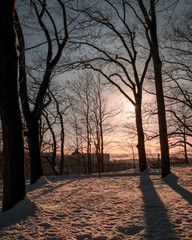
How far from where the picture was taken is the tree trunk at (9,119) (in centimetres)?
457

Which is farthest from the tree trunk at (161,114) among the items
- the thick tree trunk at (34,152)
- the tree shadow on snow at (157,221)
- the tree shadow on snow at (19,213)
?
the tree shadow on snow at (19,213)

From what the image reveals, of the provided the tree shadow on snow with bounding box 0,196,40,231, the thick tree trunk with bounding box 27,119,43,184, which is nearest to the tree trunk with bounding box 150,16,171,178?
the thick tree trunk with bounding box 27,119,43,184

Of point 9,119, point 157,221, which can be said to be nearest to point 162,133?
point 157,221

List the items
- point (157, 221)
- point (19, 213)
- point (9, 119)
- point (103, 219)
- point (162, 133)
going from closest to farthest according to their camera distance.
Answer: point (157, 221), point (103, 219), point (19, 213), point (9, 119), point (162, 133)

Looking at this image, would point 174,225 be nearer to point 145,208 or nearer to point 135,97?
point 145,208

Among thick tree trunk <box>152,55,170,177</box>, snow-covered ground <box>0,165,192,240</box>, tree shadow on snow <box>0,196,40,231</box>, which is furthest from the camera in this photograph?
thick tree trunk <box>152,55,170,177</box>

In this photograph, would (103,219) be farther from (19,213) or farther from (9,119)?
(9,119)

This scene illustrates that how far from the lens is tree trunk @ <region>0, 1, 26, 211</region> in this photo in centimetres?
457

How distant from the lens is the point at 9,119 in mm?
4633

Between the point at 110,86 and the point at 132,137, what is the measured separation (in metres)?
7.41

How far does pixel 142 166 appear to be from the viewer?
44.9 ft

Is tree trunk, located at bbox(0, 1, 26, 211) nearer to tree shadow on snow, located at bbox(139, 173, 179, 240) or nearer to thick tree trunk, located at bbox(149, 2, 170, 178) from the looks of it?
tree shadow on snow, located at bbox(139, 173, 179, 240)

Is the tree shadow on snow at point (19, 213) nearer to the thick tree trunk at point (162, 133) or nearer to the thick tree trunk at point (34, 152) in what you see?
the thick tree trunk at point (34, 152)

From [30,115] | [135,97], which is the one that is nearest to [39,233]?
[30,115]
